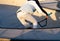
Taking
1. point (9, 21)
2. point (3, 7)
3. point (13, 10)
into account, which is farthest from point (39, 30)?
point (3, 7)

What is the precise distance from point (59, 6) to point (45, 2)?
0.24 m

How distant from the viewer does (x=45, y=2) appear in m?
2.25

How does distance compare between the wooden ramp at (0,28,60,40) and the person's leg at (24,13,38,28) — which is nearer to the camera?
the wooden ramp at (0,28,60,40)

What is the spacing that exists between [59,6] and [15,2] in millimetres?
649

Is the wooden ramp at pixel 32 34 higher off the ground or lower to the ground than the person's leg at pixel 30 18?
lower

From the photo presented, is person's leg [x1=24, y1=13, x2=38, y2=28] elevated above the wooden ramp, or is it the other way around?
person's leg [x1=24, y1=13, x2=38, y2=28]

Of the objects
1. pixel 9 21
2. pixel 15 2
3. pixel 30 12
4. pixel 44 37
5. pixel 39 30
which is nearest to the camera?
pixel 44 37

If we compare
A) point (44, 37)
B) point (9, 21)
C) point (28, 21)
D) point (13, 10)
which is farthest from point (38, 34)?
point (13, 10)

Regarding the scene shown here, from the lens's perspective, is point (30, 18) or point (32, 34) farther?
point (30, 18)

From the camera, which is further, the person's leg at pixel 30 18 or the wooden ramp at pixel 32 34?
the person's leg at pixel 30 18

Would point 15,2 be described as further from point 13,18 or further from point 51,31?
point 51,31

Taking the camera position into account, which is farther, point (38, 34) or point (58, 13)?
point (58, 13)

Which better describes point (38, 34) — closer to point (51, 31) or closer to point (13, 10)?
point (51, 31)

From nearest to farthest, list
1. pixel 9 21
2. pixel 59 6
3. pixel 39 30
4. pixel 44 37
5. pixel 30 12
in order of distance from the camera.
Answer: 1. pixel 44 37
2. pixel 39 30
3. pixel 30 12
4. pixel 9 21
5. pixel 59 6
